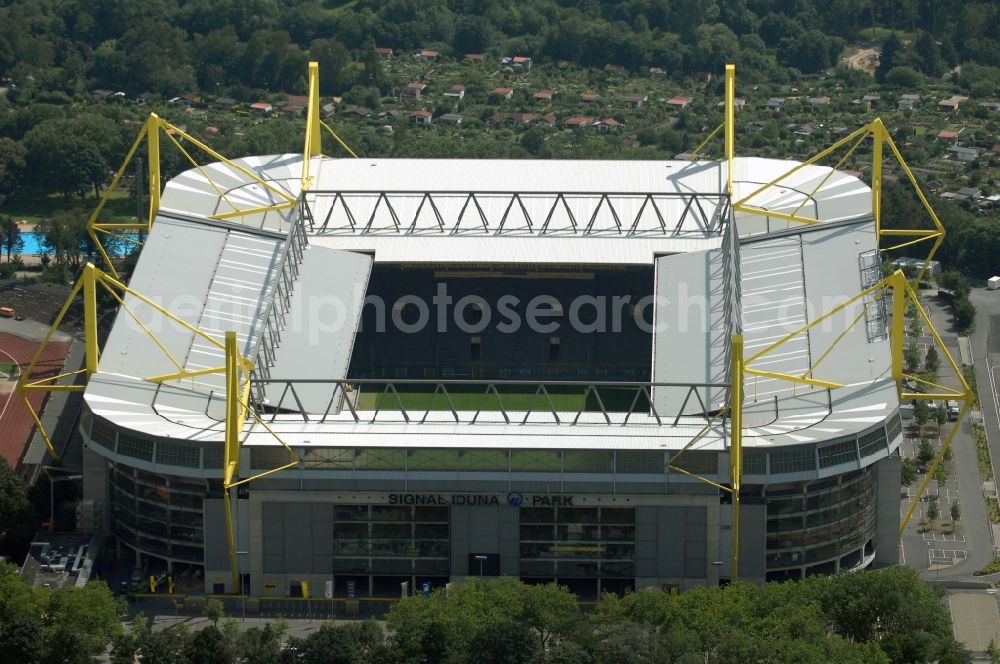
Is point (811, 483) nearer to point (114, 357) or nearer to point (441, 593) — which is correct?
point (441, 593)

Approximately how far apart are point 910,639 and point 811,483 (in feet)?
65.3

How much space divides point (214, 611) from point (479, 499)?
2086 centimetres

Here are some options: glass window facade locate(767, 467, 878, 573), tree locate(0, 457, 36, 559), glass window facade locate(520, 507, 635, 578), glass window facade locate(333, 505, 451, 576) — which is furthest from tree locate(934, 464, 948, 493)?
tree locate(0, 457, 36, 559)

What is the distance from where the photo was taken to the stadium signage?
174 meters

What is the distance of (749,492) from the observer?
572 ft

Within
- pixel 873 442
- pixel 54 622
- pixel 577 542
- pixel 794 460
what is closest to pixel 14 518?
pixel 54 622

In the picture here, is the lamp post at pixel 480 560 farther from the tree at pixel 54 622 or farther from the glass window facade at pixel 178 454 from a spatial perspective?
the tree at pixel 54 622

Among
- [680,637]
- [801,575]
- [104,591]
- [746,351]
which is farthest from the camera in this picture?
[746,351]

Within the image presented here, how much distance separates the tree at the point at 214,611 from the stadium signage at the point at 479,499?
1462 cm

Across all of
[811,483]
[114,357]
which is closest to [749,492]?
[811,483]

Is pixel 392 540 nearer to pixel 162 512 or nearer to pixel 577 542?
pixel 577 542

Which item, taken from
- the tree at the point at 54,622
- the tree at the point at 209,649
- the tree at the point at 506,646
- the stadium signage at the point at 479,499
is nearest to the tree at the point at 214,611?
the tree at the point at 54,622

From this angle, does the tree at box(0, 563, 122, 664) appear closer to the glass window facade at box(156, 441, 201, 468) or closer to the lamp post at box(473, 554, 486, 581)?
the glass window facade at box(156, 441, 201, 468)

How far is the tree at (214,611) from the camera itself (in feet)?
555
